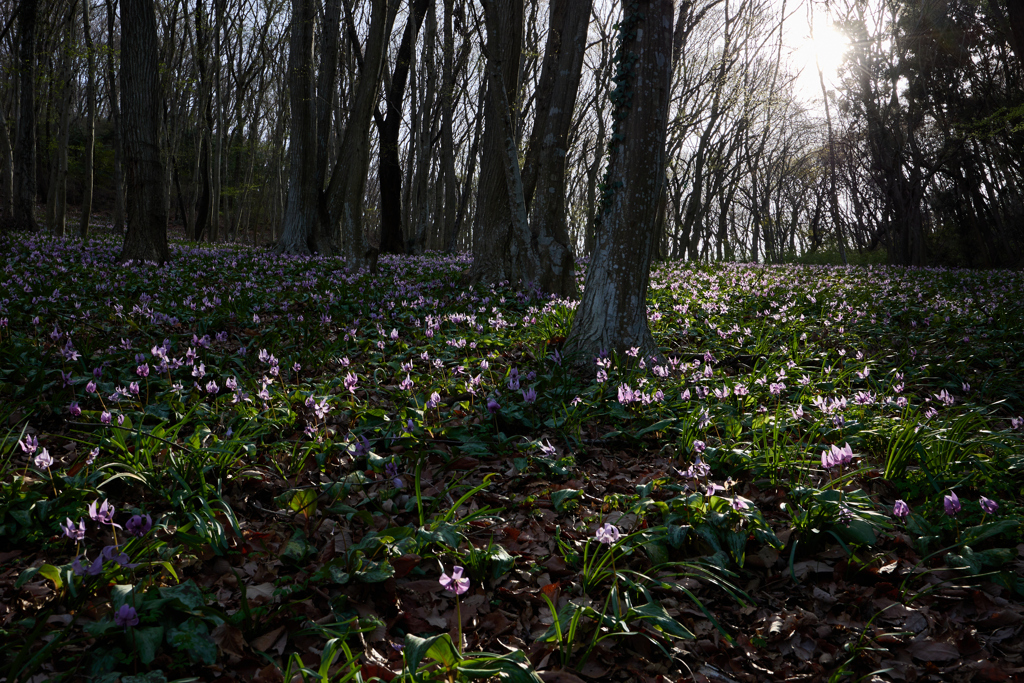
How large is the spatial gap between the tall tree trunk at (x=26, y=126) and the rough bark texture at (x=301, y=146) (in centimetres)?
640

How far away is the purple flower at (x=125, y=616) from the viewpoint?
1.68m

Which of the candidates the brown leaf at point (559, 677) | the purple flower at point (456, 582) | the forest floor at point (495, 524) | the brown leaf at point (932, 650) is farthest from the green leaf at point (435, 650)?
the brown leaf at point (932, 650)

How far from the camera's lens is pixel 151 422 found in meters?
A: 3.65

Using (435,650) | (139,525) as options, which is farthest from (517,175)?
(435,650)

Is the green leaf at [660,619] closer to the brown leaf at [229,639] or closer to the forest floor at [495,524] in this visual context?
the forest floor at [495,524]

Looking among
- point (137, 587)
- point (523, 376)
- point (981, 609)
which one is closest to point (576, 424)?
point (523, 376)

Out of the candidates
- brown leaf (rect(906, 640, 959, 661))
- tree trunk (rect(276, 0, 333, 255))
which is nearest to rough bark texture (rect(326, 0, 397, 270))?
tree trunk (rect(276, 0, 333, 255))

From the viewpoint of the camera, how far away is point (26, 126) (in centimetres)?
1463

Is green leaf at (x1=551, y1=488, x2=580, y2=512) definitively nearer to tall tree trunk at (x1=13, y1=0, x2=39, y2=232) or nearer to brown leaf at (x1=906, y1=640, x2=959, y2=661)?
brown leaf at (x1=906, y1=640, x2=959, y2=661)

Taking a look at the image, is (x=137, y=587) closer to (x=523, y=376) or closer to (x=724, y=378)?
(x=523, y=376)

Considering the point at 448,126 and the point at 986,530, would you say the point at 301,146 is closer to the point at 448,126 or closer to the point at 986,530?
the point at 448,126

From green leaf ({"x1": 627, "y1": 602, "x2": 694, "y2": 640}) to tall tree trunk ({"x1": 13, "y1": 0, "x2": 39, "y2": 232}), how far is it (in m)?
18.5

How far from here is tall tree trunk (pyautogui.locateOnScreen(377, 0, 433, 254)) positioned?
53.3 feet

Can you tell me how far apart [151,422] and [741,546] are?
3713 millimetres
